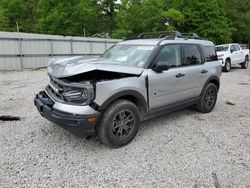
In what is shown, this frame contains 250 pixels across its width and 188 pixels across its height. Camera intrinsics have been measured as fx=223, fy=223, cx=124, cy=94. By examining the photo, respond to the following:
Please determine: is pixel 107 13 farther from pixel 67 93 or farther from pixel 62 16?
pixel 67 93

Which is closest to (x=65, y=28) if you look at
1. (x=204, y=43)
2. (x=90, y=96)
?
(x=204, y=43)

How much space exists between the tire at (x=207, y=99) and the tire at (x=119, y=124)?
2.21 metres

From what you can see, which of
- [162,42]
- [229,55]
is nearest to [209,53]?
[162,42]

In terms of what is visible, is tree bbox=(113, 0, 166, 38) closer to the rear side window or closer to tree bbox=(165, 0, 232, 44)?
A: tree bbox=(165, 0, 232, 44)

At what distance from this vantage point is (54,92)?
12.2ft

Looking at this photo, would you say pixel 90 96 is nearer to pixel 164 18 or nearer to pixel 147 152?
pixel 147 152

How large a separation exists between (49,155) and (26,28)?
29.6 metres

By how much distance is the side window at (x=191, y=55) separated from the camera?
479 centimetres

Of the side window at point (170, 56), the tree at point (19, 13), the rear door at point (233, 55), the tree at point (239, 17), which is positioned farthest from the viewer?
the tree at point (239, 17)

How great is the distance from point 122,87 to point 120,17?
2303 cm

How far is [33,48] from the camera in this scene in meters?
14.2

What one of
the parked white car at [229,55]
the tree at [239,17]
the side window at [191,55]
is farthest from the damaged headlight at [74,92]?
the tree at [239,17]

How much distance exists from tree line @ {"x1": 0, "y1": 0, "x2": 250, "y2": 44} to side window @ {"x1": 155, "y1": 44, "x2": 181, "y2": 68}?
20.2 meters

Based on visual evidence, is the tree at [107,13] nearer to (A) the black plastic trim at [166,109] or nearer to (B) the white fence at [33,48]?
(B) the white fence at [33,48]
